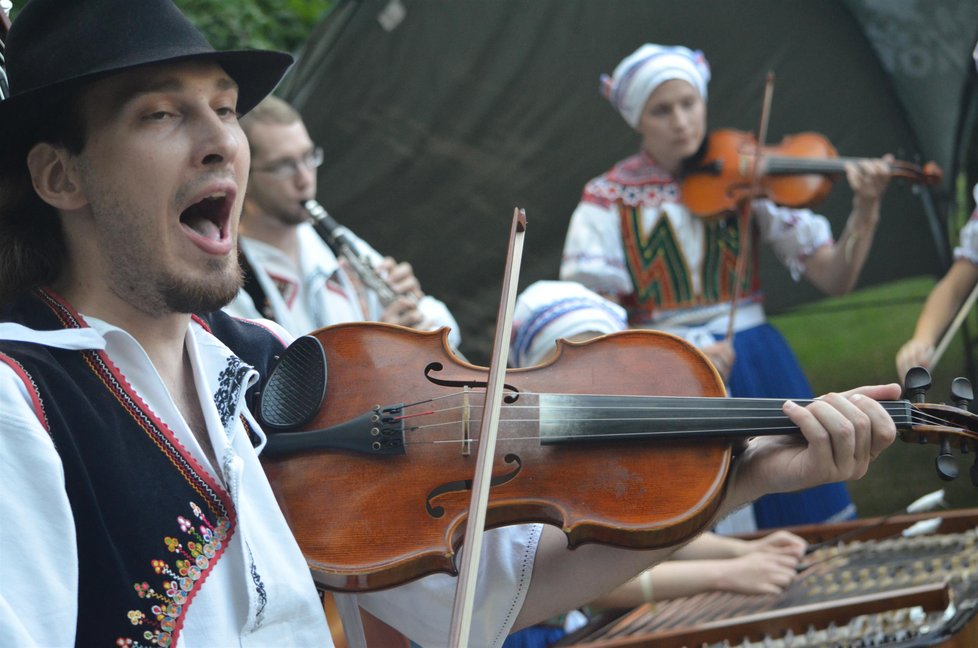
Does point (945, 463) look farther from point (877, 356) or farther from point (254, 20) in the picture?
point (254, 20)

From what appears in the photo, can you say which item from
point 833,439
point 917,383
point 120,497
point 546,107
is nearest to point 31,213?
point 120,497

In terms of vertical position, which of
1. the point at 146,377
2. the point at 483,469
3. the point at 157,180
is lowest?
the point at 483,469

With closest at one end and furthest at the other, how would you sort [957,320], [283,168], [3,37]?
[3,37] → [957,320] → [283,168]

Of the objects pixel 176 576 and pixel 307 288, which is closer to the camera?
pixel 176 576

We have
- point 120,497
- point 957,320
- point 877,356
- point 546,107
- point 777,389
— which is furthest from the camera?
point 546,107

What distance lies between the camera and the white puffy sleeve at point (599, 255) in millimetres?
3977

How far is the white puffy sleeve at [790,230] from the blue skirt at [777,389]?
0.29 metres

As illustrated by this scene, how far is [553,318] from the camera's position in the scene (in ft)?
9.73

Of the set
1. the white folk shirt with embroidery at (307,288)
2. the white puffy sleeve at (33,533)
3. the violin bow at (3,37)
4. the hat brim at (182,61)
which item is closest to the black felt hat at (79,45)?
the hat brim at (182,61)

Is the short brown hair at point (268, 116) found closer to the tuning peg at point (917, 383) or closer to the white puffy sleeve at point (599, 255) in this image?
the white puffy sleeve at point (599, 255)

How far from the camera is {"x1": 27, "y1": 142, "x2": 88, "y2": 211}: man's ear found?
61.4 inches

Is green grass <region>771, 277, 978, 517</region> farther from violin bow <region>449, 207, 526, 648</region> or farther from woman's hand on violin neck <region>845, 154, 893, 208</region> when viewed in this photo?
violin bow <region>449, 207, 526, 648</region>

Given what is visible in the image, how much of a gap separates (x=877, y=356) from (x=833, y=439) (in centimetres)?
365

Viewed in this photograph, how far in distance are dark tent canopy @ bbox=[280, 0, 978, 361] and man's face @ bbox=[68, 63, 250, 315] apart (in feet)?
11.7
